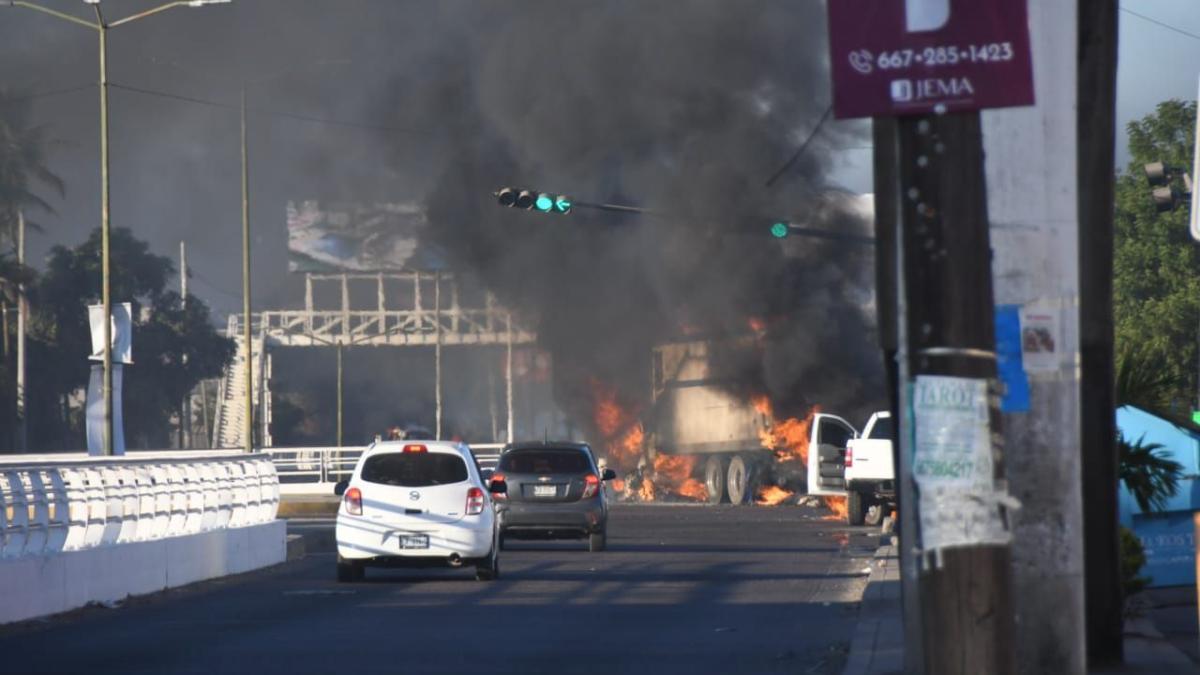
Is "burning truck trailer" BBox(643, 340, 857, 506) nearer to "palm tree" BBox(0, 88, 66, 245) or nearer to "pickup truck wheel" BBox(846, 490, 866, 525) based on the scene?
"pickup truck wheel" BBox(846, 490, 866, 525)

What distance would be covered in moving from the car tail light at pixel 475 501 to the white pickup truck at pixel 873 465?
12.3 metres

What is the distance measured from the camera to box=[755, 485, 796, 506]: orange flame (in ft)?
168

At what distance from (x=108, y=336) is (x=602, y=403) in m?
34.8

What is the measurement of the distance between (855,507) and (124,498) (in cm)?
1917

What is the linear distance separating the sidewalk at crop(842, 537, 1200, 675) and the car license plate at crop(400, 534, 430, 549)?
5.35m

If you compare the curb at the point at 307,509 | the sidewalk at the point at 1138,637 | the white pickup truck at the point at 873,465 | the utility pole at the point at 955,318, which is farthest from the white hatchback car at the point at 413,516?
the curb at the point at 307,509

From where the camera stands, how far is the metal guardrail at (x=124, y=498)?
675 inches

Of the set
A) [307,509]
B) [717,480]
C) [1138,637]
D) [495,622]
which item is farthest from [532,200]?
[1138,637]

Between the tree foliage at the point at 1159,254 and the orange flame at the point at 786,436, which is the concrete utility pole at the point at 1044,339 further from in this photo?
the orange flame at the point at 786,436

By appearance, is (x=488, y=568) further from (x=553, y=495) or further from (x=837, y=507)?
(x=837, y=507)

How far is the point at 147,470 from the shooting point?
21.0 metres

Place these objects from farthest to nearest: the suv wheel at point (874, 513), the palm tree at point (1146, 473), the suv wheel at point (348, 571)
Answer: the suv wheel at point (874, 513)
the suv wheel at point (348, 571)
the palm tree at point (1146, 473)

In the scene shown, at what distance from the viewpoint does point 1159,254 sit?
49938 millimetres

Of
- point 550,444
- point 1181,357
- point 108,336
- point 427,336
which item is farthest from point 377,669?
point 427,336
